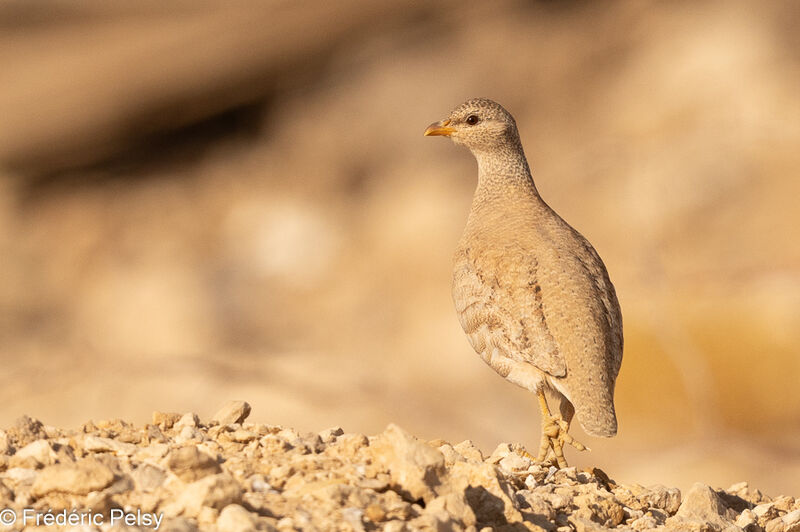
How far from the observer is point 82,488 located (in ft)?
13.5

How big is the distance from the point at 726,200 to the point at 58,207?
9683 millimetres

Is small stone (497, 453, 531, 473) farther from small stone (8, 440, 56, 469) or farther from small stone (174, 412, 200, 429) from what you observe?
small stone (8, 440, 56, 469)

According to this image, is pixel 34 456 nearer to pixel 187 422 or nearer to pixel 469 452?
pixel 187 422

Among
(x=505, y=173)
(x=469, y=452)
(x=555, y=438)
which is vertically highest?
(x=505, y=173)

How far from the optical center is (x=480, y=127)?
8625 mm

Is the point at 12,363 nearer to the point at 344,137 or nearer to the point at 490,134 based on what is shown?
the point at 344,137

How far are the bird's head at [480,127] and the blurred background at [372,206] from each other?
6.34 meters

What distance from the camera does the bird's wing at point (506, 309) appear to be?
22.6ft

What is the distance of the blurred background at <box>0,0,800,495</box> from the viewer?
14.5 meters

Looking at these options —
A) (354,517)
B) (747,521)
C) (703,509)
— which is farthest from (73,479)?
(747,521)

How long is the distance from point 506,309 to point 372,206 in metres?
9.30

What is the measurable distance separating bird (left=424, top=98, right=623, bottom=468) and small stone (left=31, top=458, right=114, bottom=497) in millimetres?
3055

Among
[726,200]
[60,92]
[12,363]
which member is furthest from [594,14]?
[12,363]

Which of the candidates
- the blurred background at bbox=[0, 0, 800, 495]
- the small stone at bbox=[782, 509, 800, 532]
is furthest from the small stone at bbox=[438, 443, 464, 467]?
the blurred background at bbox=[0, 0, 800, 495]
